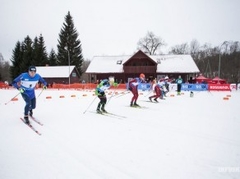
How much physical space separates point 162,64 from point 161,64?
0.64 ft

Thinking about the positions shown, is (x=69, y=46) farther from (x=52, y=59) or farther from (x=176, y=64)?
(x=176, y=64)

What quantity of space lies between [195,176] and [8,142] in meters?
4.14

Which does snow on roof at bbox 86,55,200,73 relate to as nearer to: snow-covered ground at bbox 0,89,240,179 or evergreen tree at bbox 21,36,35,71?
evergreen tree at bbox 21,36,35,71

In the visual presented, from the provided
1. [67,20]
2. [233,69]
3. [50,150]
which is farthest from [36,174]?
[233,69]

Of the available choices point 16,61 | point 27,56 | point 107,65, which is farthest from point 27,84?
point 16,61

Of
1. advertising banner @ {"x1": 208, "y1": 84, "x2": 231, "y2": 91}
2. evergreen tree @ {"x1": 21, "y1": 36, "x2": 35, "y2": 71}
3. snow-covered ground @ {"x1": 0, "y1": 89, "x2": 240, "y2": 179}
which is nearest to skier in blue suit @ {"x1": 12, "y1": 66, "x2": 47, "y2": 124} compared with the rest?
snow-covered ground @ {"x1": 0, "y1": 89, "x2": 240, "y2": 179}

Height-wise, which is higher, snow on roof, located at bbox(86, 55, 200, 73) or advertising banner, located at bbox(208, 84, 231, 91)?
snow on roof, located at bbox(86, 55, 200, 73)

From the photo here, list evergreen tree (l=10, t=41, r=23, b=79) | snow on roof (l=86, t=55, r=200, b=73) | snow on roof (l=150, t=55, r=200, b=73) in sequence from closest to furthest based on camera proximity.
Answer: snow on roof (l=150, t=55, r=200, b=73), snow on roof (l=86, t=55, r=200, b=73), evergreen tree (l=10, t=41, r=23, b=79)

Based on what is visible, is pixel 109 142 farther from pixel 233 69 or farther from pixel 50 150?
pixel 233 69

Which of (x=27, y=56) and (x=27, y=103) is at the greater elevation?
(x=27, y=56)

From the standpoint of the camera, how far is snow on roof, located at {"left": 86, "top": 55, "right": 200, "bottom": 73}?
1340 inches

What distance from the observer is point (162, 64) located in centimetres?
3597

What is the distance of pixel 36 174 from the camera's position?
2914 mm

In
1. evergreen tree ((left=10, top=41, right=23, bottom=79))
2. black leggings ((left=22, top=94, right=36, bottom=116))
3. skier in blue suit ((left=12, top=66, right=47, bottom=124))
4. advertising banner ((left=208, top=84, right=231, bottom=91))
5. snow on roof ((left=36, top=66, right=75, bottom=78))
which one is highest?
evergreen tree ((left=10, top=41, right=23, bottom=79))
